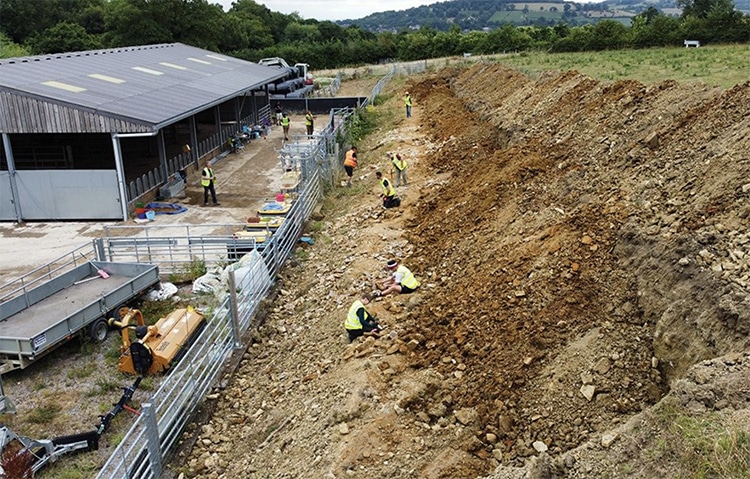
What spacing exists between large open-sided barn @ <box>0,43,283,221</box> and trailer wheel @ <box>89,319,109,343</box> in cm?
889

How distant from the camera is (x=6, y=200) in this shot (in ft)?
69.1

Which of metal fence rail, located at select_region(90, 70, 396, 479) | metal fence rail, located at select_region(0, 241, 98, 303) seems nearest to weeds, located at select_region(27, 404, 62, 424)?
metal fence rail, located at select_region(90, 70, 396, 479)

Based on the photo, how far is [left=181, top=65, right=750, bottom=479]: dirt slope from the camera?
26.0 ft

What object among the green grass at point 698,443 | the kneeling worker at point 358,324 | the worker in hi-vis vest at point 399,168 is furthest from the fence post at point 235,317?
the worker in hi-vis vest at point 399,168

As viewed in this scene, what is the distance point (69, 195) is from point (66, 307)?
9.02 m

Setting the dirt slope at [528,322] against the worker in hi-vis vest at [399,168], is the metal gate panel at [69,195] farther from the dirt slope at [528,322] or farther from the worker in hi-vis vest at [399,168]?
the worker in hi-vis vest at [399,168]

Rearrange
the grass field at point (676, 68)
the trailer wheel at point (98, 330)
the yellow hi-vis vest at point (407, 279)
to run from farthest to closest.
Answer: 1. the grass field at point (676, 68)
2. the yellow hi-vis vest at point (407, 279)
3. the trailer wheel at point (98, 330)

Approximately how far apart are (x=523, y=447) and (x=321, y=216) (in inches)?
533

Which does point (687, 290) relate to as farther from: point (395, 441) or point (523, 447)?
point (395, 441)

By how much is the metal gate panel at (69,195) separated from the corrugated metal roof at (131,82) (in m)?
2.30

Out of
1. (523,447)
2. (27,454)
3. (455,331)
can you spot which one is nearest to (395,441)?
(523,447)

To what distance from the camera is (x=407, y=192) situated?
2109 centimetres

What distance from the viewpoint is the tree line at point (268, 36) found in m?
47.1

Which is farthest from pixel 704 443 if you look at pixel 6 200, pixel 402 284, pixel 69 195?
pixel 6 200
